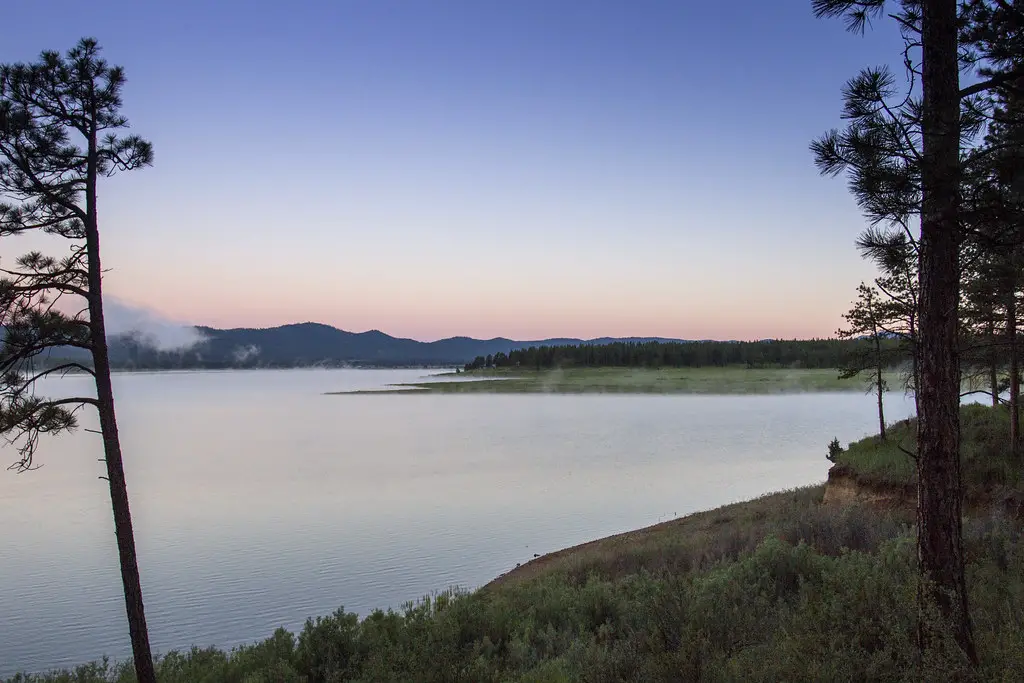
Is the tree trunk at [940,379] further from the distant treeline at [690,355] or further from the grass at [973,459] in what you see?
the distant treeline at [690,355]

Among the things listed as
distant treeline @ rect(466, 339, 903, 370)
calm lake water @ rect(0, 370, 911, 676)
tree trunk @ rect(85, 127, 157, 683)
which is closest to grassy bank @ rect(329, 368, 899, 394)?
distant treeline @ rect(466, 339, 903, 370)

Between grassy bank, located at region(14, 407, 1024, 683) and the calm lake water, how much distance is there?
183 inches

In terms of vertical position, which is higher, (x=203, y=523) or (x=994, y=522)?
(x=994, y=522)

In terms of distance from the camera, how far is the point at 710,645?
7.35m

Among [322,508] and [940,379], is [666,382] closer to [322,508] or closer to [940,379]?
[322,508]

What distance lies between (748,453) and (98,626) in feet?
112

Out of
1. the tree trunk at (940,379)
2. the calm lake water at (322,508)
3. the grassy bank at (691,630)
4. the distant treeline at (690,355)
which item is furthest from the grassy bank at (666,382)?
the tree trunk at (940,379)

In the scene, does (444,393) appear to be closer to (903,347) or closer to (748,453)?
(748,453)

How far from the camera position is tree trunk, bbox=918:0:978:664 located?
571 cm

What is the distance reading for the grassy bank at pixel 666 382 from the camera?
111625 millimetres

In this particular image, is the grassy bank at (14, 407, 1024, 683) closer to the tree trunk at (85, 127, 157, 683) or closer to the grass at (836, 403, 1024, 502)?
the tree trunk at (85, 127, 157, 683)

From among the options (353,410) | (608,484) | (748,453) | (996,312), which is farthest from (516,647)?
(353,410)

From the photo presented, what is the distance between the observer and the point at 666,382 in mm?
121688

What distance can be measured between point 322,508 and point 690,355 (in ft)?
438
